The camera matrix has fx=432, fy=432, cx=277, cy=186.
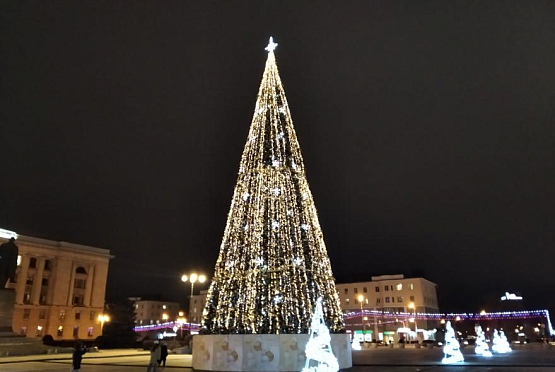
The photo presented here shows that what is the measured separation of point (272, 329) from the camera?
58.7 ft

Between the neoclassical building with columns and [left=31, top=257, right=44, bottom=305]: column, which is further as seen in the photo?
[left=31, top=257, right=44, bottom=305]: column

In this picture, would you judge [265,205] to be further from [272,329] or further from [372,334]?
[372,334]

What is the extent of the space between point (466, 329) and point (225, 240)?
9078 centimetres

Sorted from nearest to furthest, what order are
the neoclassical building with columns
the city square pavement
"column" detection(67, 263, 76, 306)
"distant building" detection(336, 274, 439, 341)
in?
the city square pavement < the neoclassical building with columns < "column" detection(67, 263, 76, 306) < "distant building" detection(336, 274, 439, 341)

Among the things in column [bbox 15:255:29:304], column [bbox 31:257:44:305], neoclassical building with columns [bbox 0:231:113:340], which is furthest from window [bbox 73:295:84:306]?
column [bbox 15:255:29:304]

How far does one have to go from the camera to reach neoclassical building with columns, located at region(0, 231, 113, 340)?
214 ft

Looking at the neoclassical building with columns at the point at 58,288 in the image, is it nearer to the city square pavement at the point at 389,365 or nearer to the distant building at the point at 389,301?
the city square pavement at the point at 389,365

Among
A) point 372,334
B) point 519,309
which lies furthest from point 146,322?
point 519,309

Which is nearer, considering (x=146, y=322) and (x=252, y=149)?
(x=252, y=149)

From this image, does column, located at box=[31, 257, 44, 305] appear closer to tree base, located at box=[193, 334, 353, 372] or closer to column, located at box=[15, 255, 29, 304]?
column, located at box=[15, 255, 29, 304]

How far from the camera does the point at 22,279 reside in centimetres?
6469

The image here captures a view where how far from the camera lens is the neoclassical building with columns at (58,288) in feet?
214

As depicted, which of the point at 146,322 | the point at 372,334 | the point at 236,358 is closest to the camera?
the point at 236,358

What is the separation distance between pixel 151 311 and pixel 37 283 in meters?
58.6
